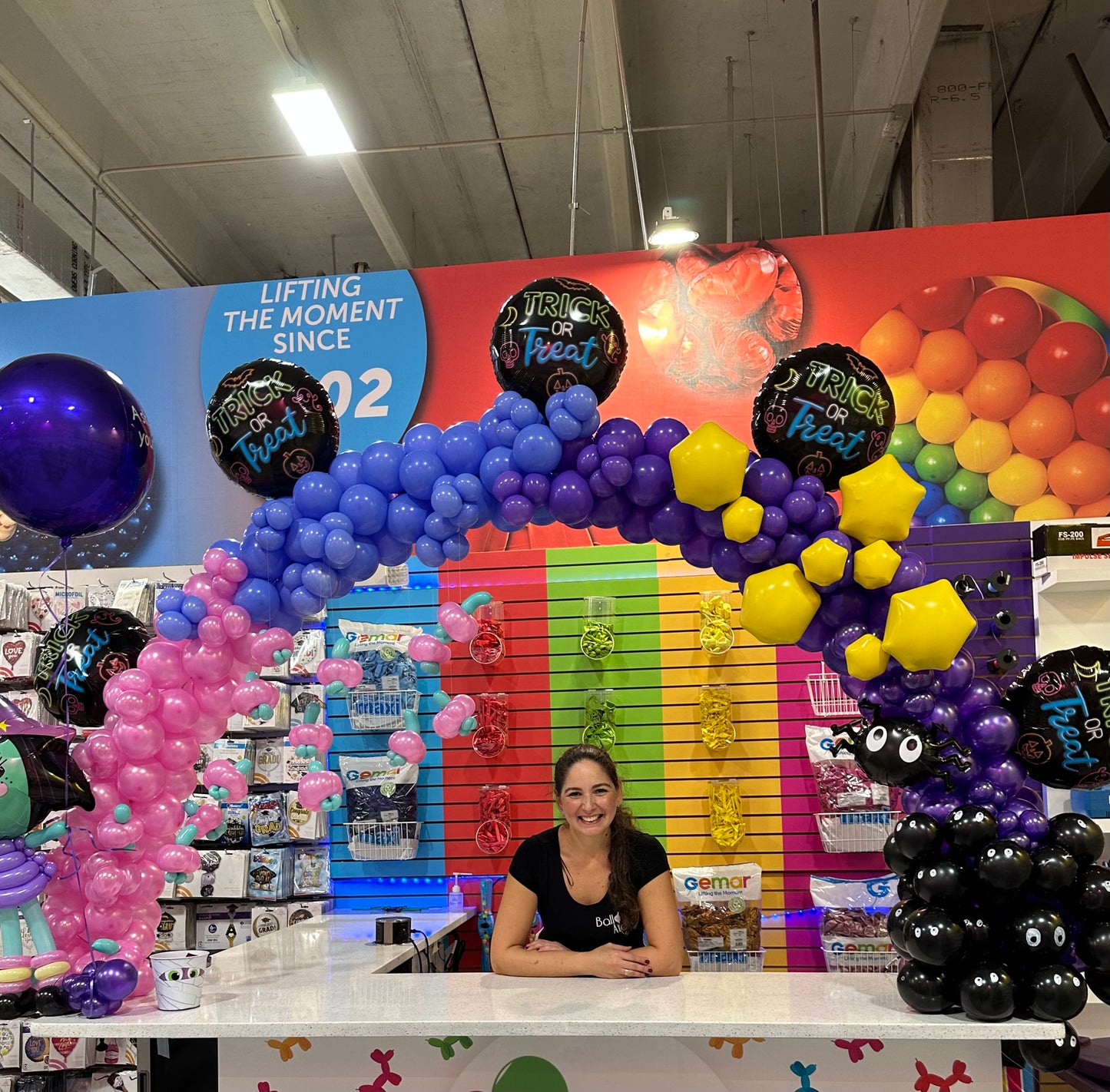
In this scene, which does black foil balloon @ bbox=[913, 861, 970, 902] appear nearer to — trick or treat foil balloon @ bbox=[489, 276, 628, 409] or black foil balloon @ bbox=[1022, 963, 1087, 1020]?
black foil balloon @ bbox=[1022, 963, 1087, 1020]

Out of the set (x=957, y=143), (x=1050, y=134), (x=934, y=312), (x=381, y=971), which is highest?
(x=1050, y=134)

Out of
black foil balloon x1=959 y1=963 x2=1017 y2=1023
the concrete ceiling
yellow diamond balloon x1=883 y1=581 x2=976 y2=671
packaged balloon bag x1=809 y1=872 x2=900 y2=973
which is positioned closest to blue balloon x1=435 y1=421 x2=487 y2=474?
yellow diamond balloon x1=883 y1=581 x2=976 y2=671

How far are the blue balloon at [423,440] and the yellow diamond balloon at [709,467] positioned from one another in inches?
27.5

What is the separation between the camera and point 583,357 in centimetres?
316

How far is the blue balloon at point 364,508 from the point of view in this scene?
3.19 meters

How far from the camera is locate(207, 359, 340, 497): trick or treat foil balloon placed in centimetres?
328

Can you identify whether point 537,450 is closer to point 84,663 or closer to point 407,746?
point 407,746

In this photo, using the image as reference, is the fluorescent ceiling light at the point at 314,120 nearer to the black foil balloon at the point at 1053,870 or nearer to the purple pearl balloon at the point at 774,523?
the purple pearl balloon at the point at 774,523

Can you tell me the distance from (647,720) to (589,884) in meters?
1.74

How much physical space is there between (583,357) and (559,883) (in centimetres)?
152

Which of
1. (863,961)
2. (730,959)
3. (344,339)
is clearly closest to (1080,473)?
(863,961)

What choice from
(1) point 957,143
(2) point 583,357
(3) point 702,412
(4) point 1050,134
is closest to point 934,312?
(3) point 702,412

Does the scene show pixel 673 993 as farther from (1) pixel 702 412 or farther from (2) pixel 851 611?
(1) pixel 702 412

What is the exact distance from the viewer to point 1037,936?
8.41ft
